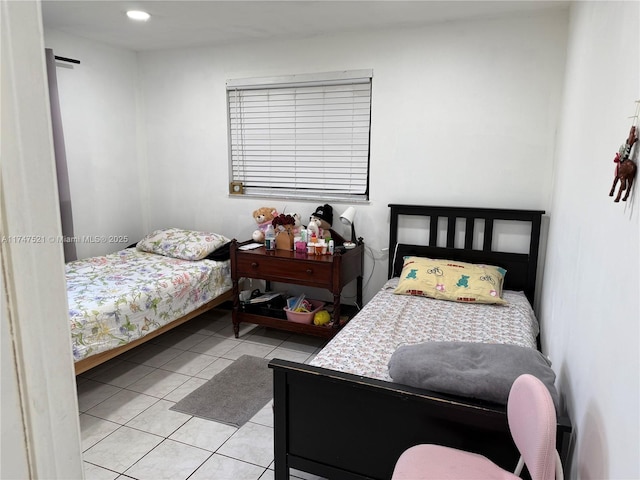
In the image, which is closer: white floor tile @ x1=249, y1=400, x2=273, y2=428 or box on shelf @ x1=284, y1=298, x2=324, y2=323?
white floor tile @ x1=249, y1=400, x2=273, y2=428

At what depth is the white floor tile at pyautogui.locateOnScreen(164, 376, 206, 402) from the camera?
2.57m

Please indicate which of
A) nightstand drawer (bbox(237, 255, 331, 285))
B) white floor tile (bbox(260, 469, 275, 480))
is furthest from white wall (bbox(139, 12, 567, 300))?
white floor tile (bbox(260, 469, 275, 480))

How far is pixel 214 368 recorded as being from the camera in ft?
9.62

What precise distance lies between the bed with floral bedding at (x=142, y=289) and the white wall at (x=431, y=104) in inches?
21.6

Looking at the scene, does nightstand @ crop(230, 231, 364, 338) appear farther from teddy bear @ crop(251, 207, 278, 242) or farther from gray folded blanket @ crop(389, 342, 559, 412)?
gray folded blanket @ crop(389, 342, 559, 412)

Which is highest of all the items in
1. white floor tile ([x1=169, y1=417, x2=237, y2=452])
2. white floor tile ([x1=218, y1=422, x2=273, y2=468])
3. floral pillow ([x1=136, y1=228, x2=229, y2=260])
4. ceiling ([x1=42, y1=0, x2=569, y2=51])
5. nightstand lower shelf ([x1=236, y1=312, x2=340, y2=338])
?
ceiling ([x1=42, y1=0, x2=569, y2=51])

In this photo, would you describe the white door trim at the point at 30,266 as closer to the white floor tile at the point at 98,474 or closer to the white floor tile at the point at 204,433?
the white floor tile at the point at 98,474

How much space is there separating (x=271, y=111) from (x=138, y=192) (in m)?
1.51

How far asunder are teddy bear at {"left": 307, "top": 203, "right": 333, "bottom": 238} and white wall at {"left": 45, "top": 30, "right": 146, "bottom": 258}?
177 centimetres

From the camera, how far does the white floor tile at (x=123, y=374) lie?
108 inches

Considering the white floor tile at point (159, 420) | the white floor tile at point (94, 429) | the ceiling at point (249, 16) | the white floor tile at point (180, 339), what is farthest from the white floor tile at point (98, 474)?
the ceiling at point (249, 16)

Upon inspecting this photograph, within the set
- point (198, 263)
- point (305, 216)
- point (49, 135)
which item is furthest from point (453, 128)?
point (49, 135)

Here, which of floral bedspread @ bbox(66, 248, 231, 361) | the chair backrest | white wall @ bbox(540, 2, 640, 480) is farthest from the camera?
floral bedspread @ bbox(66, 248, 231, 361)

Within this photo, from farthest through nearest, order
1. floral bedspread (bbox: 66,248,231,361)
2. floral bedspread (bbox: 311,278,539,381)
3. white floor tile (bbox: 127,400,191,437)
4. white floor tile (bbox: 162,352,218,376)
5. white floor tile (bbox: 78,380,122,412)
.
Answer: white floor tile (bbox: 162,352,218,376), white floor tile (bbox: 78,380,122,412), floral bedspread (bbox: 66,248,231,361), white floor tile (bbox: 127,400,191,437), floral bedspread (bbox: 311,278,539,381)
